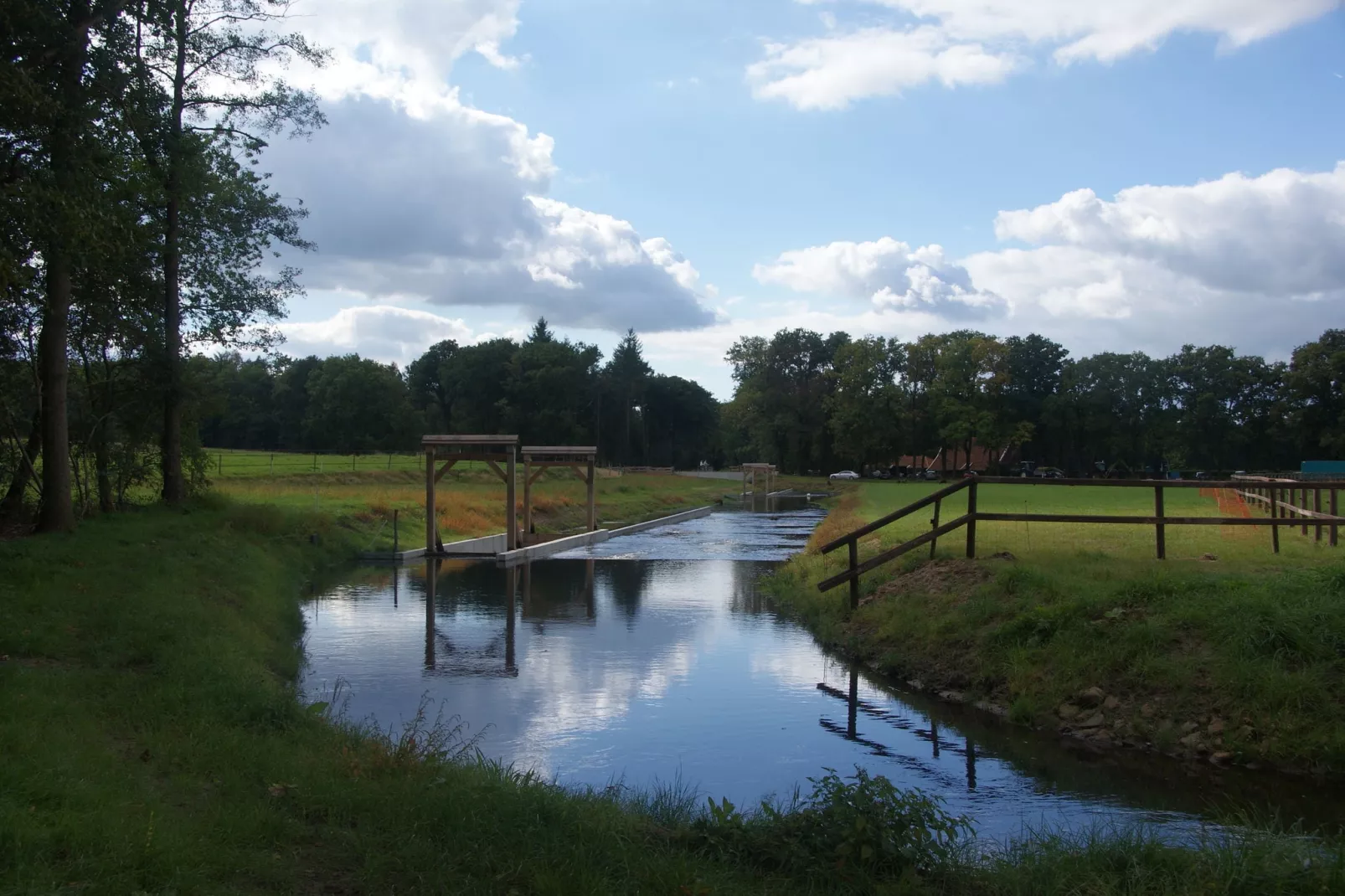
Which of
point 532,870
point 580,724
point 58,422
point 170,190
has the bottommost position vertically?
point 580,724

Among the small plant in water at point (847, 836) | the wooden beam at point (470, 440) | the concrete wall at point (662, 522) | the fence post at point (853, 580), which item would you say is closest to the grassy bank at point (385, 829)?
the small plant in water at point (847, 836)

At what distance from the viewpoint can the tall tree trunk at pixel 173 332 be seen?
20.0m

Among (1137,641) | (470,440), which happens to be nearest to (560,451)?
(470,440)

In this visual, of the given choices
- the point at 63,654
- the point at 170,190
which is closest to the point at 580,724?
the point at 63,654

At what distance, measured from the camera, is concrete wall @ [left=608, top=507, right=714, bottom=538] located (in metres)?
34.7

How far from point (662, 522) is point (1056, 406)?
5764 cm

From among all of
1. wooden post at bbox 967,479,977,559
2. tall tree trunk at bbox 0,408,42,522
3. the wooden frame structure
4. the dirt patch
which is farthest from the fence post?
the wooden frame structure

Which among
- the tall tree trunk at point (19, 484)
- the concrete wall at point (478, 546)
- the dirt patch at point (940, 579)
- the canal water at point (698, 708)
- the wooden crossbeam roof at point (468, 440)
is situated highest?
the wooden crossbeam roof at point (468, 440)

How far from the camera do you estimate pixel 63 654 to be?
29.9 feet

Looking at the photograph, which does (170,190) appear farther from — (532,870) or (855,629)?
(532,870)

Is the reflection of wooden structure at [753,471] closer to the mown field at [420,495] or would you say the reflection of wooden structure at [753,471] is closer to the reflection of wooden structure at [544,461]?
the mown field at [420,495]

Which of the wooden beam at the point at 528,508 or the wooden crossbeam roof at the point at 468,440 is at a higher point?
the wooden crossbeam roof at the point at 468,440

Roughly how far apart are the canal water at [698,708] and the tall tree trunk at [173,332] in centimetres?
515

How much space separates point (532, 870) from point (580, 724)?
5.35 meters
